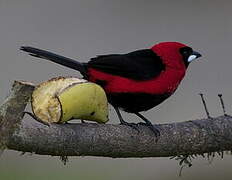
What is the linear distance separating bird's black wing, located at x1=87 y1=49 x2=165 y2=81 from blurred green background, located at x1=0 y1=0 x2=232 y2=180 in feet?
8.61

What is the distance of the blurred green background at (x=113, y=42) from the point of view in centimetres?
602

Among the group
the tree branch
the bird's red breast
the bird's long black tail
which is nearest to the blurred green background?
the bird's red breast

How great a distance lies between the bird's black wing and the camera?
10.3ft

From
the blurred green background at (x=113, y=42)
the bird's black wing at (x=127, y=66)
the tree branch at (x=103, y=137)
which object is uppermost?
the bird's black wing at (x=127, y=66)

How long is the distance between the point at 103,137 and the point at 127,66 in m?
0.71

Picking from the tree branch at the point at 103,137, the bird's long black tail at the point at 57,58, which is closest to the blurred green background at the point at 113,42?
the bird's long black tail at the point at 57,58

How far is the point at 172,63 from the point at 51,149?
3.80 ft

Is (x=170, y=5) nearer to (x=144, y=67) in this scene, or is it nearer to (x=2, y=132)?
(x=144, y=67)

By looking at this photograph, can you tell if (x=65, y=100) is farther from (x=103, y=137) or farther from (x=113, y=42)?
(x=113, y=42)

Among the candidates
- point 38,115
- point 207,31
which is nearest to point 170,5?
point 207,31

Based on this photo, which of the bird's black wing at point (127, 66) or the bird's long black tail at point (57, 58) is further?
the bird's black wing at point (127, 66)

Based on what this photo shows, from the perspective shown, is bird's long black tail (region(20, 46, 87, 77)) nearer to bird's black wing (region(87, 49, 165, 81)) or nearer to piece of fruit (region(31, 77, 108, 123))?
bird's black wing (region(87, 49, 165, 81))

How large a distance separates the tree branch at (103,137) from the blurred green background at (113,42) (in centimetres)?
297

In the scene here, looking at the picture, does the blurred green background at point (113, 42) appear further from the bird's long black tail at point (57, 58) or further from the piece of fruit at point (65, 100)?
the piece of fruit at point (65, 100)
